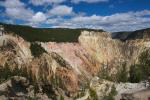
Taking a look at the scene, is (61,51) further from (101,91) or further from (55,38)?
(101,91)

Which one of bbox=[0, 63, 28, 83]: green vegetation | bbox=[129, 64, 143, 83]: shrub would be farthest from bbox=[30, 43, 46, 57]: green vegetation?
bbox=[129, 64, 143, 83]: shrub

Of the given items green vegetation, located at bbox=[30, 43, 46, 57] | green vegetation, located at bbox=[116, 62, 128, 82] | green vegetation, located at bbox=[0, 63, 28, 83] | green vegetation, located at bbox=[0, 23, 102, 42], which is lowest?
green vegetation, located at bbox=[116, 62, 128, 82]

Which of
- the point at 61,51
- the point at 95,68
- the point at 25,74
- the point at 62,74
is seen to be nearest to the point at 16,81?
the point at 25,74

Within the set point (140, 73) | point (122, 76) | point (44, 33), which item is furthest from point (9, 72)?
point (44, 33)

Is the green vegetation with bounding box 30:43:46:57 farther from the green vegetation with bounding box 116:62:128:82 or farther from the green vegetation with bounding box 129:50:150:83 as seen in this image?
the green vegetation with bounding box 129:50:150:83

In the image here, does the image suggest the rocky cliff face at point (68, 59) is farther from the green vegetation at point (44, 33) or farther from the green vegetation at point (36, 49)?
the green vegetation at point (44, 33)

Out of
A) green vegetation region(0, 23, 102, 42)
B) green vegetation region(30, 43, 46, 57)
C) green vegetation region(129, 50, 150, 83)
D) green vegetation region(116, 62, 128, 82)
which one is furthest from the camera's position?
green vegetation region(0, 23, 102, 42)

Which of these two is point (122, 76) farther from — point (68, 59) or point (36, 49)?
point (36, 49)
